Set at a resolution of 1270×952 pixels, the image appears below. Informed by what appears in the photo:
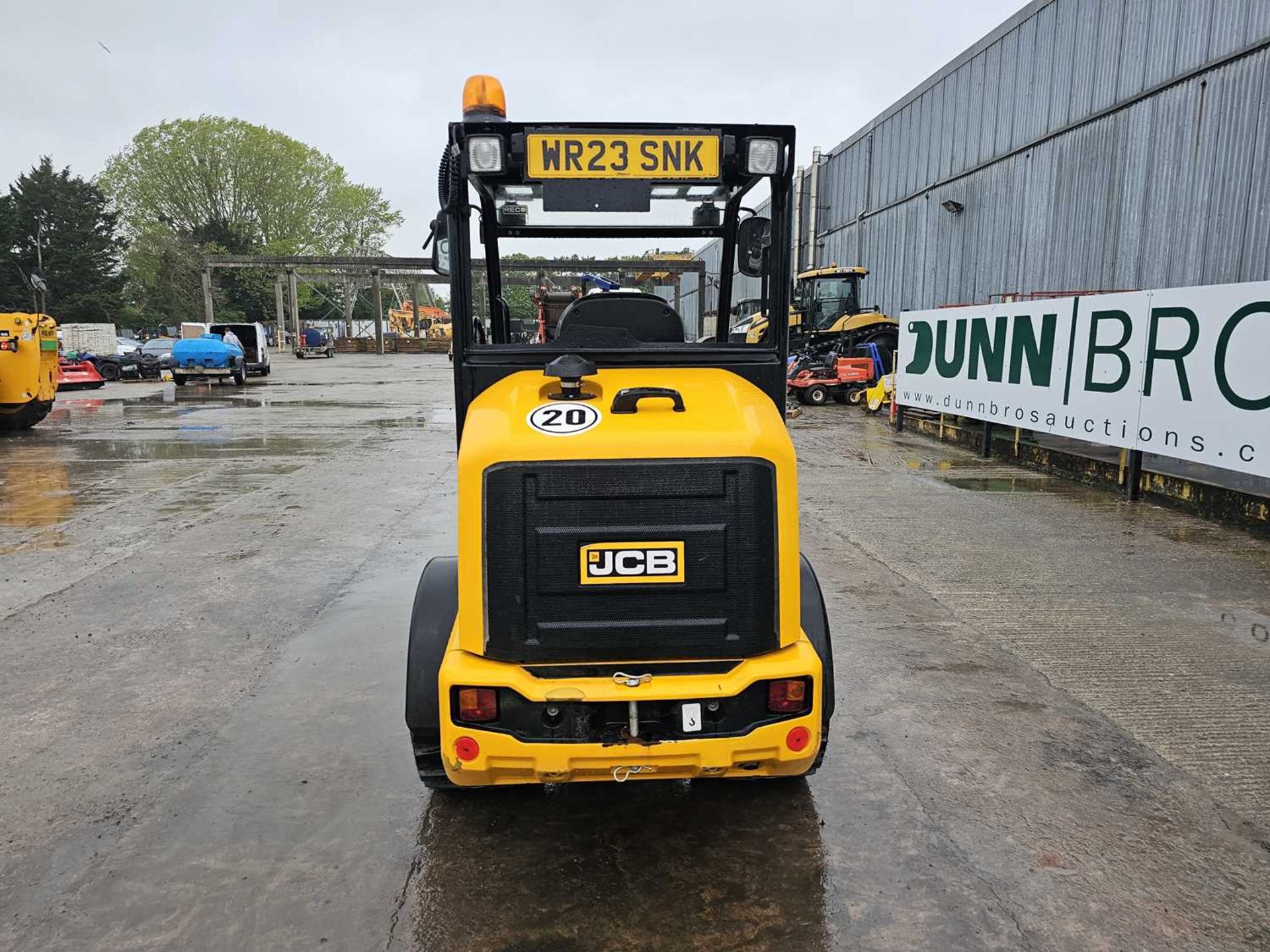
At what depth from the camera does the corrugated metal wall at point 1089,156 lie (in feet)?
45.4

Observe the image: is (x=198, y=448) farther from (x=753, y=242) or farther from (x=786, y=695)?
(x=786, y=695)

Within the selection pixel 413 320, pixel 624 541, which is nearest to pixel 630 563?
pixel 624 541

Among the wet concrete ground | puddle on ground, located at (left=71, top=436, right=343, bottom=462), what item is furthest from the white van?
the wet concrete ground

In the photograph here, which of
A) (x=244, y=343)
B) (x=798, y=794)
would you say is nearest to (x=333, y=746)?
(x=798, y=794)

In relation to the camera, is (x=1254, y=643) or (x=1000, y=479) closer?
(x=1254, y=643)

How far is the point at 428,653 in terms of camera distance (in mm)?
3307

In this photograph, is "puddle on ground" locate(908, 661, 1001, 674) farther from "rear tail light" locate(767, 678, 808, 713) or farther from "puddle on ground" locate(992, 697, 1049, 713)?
"rear tail light" locate(767, 678, 808, 713)

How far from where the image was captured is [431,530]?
26.5ft

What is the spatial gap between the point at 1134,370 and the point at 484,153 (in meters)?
8.08

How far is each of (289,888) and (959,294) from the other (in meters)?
23.1

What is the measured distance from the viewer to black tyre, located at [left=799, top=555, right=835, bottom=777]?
3244 mm

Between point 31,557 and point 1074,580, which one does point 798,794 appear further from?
point 31,557

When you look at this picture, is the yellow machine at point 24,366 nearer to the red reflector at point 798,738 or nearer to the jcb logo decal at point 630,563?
the jcb logo decal at point 630,563

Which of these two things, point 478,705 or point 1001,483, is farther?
point 1001,483
